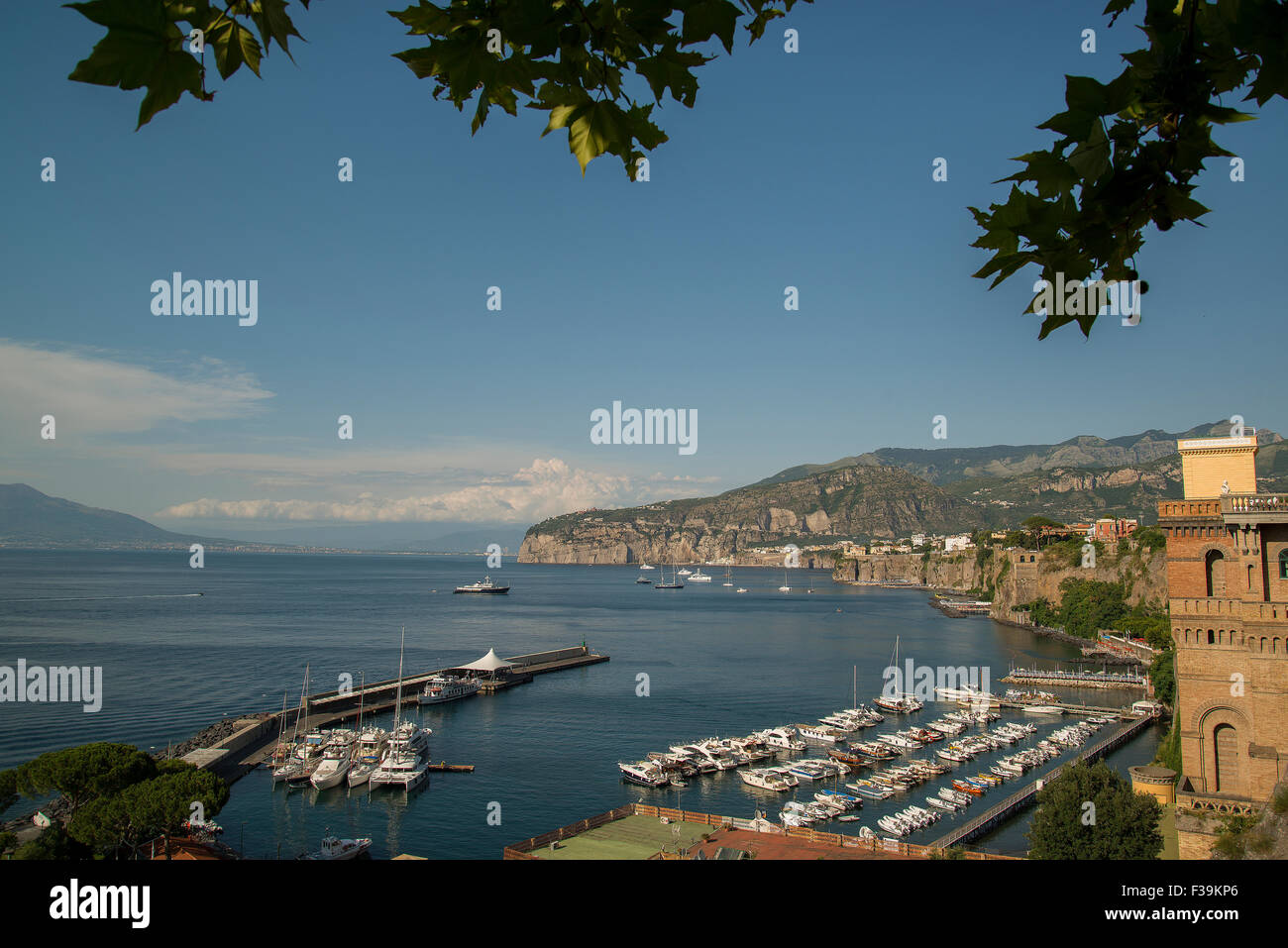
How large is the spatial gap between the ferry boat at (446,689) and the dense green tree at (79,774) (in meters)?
23.3

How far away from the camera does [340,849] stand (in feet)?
65.1

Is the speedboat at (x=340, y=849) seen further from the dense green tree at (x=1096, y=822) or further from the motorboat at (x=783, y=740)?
the motorboat at (x=783, y=740)

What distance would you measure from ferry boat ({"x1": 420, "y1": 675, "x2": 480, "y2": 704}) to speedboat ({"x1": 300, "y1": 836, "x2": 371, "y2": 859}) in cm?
1981

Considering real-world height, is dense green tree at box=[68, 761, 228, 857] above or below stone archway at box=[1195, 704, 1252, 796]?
below

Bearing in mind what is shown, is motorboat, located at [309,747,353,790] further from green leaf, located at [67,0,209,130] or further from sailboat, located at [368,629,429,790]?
green leaf, located at [67,0,209,130]

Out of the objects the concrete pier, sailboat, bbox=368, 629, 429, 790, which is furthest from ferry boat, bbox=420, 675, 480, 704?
sailboat, bbox=368, 629, 429, 790

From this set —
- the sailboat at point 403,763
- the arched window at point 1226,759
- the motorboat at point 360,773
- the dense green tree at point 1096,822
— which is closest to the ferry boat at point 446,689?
the sailboat at point 403,763

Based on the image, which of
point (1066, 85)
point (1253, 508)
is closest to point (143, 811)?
point (1066, 85)

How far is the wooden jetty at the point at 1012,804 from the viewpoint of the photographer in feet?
68.7

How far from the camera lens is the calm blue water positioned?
2419 cm

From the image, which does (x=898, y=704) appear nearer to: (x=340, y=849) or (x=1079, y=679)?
(x=1079, y=679)

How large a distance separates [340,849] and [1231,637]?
863 inches

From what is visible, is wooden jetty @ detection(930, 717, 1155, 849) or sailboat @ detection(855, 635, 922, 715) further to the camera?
sailboat @ detection(855, 635, 922, 715)

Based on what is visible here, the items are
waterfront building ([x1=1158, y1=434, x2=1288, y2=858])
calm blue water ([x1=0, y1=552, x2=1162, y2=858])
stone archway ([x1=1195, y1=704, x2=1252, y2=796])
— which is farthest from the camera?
calm blue water ([x1=0, y1=552, x2=1162, y2=858])
